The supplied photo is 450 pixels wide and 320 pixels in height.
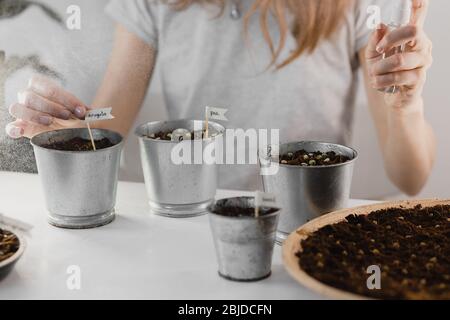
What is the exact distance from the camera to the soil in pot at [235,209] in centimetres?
126

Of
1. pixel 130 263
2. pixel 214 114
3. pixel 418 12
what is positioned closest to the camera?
pixel 130 263

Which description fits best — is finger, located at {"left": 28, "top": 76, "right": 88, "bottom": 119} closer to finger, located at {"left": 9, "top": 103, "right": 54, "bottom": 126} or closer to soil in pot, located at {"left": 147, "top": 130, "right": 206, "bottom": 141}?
finger, located at {"left": 9, "top": 103, "right": 54, "bottom": 126}

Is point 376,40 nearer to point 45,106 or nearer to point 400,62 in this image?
point 400,62

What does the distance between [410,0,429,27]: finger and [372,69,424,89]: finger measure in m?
0.18

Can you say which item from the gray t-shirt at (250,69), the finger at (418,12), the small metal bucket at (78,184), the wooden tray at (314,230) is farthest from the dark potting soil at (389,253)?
the gray t-shirt at (250,69)

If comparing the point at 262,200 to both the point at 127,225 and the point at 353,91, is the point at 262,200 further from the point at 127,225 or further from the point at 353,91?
the point at 353,91

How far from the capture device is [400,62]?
1.69 meters

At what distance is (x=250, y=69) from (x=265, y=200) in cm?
97

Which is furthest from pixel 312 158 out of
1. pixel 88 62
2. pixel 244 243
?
pixel 88 62

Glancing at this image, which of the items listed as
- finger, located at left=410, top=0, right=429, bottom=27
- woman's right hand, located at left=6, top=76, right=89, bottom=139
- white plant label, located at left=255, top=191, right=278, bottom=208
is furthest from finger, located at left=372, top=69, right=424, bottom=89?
woman's right hand, located at left=6, top=76, right=89, bottom=139

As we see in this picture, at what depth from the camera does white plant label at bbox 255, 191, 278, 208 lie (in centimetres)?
125

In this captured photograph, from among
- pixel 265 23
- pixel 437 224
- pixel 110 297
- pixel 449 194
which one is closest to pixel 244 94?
pixel 265 23

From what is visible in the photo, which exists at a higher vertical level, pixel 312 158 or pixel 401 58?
pixel 401 58

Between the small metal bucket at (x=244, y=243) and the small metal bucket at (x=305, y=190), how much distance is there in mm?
154
